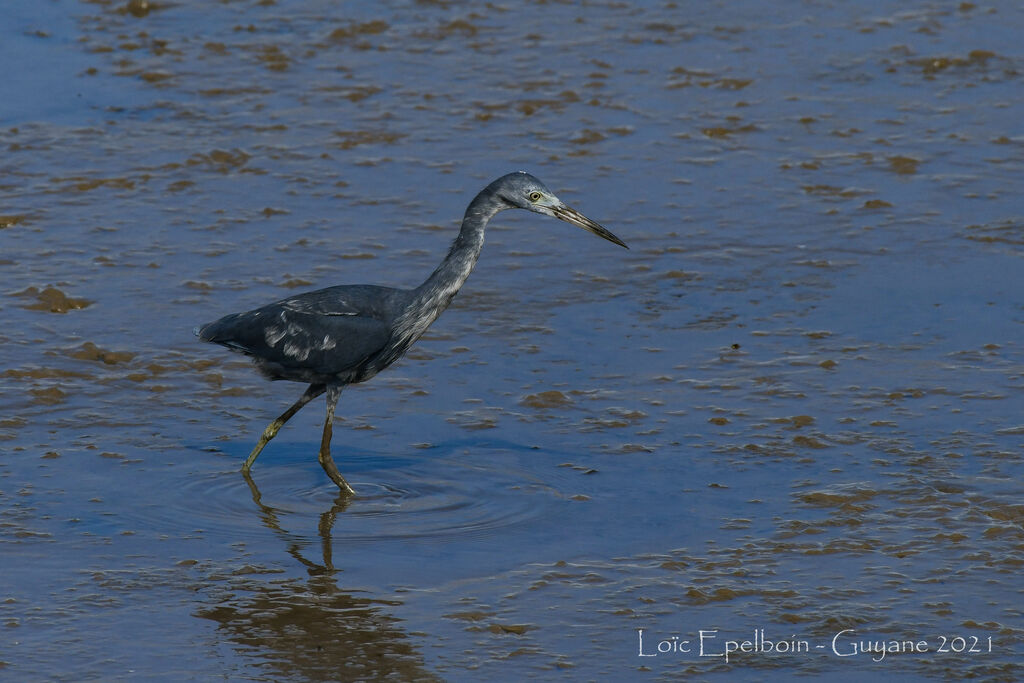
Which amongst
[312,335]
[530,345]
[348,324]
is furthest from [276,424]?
[530,345]

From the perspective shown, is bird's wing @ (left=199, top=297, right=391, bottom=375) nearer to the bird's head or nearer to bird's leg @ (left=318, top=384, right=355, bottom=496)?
bird's leg @ (left=318, top=384, right=355, bottom=496)

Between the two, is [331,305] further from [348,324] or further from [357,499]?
[357,499]

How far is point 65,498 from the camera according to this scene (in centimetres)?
830

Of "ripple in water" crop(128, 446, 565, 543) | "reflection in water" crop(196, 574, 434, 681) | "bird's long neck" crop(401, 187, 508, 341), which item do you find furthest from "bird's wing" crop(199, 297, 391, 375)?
"reflection in water" crop(196, 574, 434, 681)

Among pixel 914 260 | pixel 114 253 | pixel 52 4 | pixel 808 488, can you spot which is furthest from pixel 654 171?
pixel 52 4

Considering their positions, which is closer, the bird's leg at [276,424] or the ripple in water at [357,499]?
the ripple in water at [357,499]

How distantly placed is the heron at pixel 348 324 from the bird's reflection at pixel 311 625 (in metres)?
1.05

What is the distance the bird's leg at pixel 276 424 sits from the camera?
8711 mm

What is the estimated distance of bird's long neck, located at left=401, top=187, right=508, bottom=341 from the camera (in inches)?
337

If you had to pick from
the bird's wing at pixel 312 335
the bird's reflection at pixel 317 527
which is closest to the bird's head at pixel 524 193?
the bird's wing at pixel 312 335

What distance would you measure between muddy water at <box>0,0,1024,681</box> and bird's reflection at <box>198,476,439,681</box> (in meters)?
0.02

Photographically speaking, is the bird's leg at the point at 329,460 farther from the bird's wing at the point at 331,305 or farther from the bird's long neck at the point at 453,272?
the bird's long neck at the point at 453,272

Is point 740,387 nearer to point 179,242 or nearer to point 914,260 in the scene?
point 914,260

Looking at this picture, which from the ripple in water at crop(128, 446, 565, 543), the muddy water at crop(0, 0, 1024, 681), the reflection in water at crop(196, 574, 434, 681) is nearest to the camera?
the reflection in water at crop(196, 574, 434, 681)
